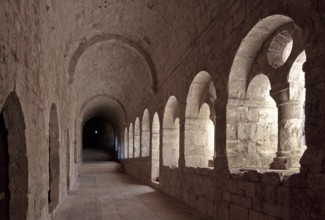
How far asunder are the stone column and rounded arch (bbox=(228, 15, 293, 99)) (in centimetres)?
88

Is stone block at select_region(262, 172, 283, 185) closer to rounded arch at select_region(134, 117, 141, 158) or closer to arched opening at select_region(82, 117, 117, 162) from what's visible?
rounded arch at select_region(134, 117, 141, 158)

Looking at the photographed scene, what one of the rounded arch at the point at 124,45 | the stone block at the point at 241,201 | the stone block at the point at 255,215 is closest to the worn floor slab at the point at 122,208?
the stone block at the point at 241,201

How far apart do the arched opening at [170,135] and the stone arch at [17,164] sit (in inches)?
252

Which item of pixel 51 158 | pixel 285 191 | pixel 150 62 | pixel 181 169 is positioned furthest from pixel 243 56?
pixel 150 62

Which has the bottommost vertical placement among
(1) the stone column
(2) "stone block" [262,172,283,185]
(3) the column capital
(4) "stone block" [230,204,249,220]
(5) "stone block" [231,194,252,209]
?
(4) "stone block" [230,204,249,220]

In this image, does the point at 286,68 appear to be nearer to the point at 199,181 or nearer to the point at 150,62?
the point at 199,181

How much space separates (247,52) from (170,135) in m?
5.31

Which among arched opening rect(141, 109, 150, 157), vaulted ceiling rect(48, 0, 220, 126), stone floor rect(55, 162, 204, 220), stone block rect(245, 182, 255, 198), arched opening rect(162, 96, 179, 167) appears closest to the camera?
stone block rect(245, 182, 255, 198)

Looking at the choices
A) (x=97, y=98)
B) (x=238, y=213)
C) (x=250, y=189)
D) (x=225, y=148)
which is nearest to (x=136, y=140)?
(x=97, y=98)

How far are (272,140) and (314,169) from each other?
2.06 m

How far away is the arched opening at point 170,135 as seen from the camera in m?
9.59

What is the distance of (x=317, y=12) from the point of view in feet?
9.75

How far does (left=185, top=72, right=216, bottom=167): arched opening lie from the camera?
729cm

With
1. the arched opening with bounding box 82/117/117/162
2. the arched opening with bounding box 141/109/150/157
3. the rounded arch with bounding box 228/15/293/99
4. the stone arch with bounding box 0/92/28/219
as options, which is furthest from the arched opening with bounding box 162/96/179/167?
the arched opening with bounding box 82/117/117/162
